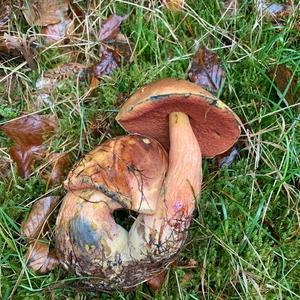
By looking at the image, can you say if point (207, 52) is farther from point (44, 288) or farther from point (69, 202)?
point (44, 288)

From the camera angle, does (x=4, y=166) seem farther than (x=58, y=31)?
No

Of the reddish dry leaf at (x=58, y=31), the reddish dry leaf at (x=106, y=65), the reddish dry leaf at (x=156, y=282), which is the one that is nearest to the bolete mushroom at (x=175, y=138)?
the reddish dry leaf at (x=156, y=282)

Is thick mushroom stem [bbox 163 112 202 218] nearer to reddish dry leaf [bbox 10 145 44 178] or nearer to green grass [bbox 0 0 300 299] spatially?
green grass [bbox 0 0 300 299]

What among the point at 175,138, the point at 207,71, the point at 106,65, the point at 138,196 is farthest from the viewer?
the point at 106,65

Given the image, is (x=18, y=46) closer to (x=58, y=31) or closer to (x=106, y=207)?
(x=58, y=31)

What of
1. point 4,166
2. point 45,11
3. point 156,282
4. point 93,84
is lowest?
point 156,282

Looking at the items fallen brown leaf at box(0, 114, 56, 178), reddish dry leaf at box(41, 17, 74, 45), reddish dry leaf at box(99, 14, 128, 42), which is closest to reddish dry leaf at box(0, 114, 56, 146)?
fallen brown leaf at box(0, 114, 56, 178)

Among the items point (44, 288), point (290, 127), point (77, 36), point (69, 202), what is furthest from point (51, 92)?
point (290, 127)

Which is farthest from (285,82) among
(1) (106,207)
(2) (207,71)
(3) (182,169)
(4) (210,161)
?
(1) (106,207)
